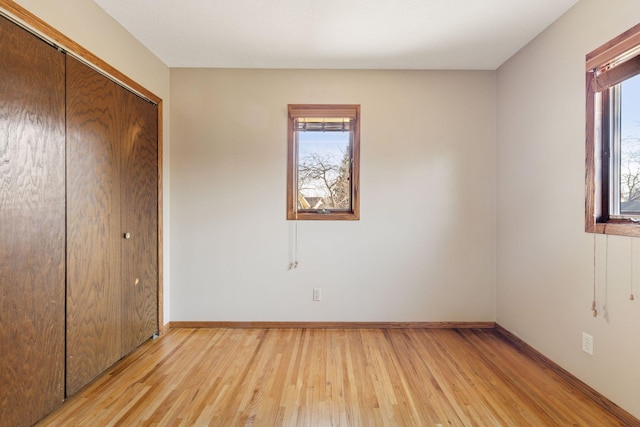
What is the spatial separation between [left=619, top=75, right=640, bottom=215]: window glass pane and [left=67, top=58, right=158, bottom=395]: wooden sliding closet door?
10.9 feet

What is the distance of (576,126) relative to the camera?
234cm

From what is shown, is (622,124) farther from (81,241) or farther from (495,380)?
(81,241)

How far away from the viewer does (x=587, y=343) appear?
7.35 feet

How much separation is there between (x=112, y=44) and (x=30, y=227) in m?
1.48

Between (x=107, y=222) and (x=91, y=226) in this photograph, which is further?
(x=107, y=222)

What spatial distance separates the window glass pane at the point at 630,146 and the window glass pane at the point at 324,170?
208cm

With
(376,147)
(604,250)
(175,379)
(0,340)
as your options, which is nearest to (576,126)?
(604,250)

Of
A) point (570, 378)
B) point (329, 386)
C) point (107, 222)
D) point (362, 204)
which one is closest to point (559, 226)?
point (570, 378)

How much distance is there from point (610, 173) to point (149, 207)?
3.43 meters

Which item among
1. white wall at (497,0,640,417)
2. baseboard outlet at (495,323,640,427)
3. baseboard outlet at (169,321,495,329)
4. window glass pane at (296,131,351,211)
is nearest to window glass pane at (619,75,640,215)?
white wall at (497,0,640,417)

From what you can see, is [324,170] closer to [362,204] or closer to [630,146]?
[362,204]

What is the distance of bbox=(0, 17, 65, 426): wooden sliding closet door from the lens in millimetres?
1665

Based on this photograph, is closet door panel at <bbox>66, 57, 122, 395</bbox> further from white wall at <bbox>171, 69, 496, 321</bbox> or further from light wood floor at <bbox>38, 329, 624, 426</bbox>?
white wall at <bbox>171, 69, 496, 321</bbox>

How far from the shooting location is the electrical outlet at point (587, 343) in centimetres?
221
